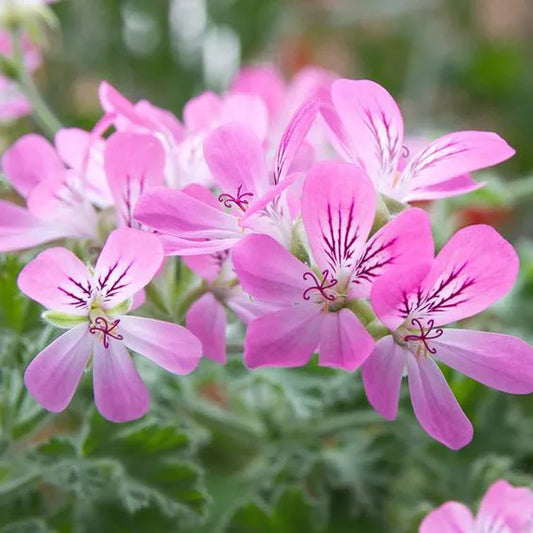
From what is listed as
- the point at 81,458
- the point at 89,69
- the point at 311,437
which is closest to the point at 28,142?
the point at 81,458

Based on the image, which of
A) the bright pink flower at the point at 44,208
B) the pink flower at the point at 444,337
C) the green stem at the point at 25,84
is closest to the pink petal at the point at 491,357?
the pink flower at the point at 444,337

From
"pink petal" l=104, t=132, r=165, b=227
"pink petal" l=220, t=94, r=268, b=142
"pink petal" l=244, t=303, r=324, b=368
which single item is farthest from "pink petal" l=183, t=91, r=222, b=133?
"pink petal" l=244, t=303, r=324, b=368

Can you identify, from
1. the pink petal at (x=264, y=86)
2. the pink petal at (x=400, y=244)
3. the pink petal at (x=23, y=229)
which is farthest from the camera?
the pink petal at (x=264, y=86)

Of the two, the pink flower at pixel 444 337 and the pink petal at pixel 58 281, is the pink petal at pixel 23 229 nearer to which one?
the pink petal at pixel 58 281

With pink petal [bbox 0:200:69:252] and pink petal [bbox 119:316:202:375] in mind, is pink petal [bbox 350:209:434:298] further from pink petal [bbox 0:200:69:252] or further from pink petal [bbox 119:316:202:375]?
pink petal [bbox 0:200:69:252]

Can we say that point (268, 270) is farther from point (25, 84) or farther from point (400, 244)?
point (25, 84)

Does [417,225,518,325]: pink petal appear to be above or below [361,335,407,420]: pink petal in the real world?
above

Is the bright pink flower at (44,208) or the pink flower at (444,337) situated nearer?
the pink flower at (444,337)
